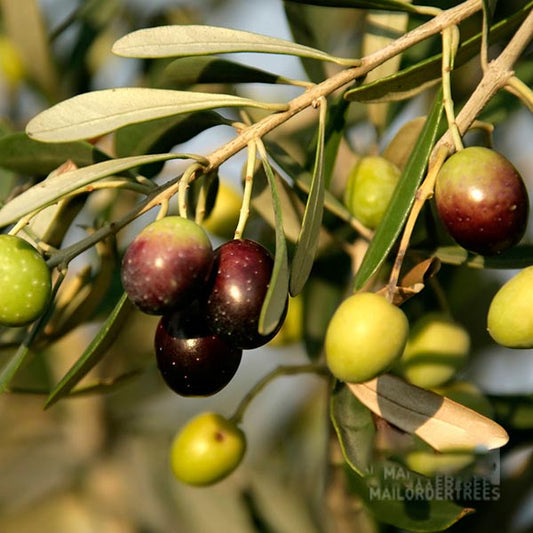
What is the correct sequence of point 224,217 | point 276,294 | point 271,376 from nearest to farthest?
1. point 276,294
2. point 271,376
3. point 224,217

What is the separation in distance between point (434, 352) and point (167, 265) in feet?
1.68

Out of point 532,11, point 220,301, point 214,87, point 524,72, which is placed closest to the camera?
point 220,301

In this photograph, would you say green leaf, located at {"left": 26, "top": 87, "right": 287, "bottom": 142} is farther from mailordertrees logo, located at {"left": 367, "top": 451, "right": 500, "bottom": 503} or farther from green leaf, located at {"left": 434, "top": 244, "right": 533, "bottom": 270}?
mailordertrees logo, located at {"left": 367, "top": 451, "right": 500, "bottom": 503}

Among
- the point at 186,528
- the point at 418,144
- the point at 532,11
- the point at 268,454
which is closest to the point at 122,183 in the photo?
the point at 418,144

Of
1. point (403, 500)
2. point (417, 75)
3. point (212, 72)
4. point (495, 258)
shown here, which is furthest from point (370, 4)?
point (403, 500)

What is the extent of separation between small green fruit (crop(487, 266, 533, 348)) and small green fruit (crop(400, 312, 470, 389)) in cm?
28

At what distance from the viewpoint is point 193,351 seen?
35.6 inches

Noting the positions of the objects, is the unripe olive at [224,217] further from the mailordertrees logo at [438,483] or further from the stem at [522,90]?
the stem at [522,90]

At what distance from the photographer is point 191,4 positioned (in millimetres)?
2084

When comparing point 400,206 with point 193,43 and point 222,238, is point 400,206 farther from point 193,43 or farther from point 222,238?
point 222,238

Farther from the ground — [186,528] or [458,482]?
[458,482]

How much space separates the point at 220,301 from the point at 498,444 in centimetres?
32

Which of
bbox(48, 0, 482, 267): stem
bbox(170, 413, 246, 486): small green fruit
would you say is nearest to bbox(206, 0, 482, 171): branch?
bbox(48, 0, 482, 267): stem

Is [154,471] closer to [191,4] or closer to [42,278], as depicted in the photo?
[191,4]
